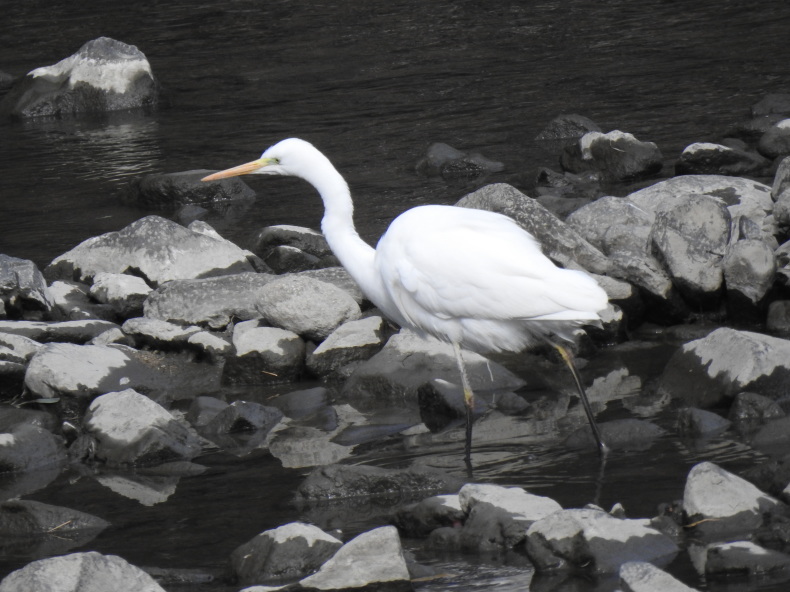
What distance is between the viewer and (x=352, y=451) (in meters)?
6.09

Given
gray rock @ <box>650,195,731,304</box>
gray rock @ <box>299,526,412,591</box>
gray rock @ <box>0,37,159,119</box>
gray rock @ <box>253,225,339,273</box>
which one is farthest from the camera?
gray rock @ <box>0,37,159,119</box>

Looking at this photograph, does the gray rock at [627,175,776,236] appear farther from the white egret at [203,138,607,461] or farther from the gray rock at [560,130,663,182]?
the white egret at [203,138,607,461]

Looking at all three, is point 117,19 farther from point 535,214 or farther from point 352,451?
point 352,451

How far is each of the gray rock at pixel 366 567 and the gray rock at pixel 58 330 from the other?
3.89m

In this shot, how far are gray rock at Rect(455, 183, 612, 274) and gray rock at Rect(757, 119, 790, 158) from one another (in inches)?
148

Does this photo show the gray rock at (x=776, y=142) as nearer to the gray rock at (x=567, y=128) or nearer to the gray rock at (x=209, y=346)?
the gray rock at (x=567, y=128)

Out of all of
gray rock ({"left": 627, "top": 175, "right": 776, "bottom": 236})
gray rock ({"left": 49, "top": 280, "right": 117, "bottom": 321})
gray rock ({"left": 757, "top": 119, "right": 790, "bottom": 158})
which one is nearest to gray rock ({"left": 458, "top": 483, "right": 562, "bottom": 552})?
gray rock ({"left": 49, "top": 280, "right": 117, "bottom": 321})

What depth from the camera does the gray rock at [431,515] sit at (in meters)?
4.82

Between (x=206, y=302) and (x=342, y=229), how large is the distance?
1957 millimetres

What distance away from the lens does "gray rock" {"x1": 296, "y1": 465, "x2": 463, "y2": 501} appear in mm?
5320

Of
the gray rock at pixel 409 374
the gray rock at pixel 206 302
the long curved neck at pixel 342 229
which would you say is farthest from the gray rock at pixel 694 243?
the gray rock at pixel 206 302

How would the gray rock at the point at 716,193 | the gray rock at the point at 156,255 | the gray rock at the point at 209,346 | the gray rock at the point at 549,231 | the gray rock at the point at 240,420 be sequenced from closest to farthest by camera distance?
the gray rock at the point at 240,420 → the gray rock at the point at 209,346 → the gray rock at the point at 549,231 → the gray rock at the point at 716,193 → the gray rock at the point at 156,255

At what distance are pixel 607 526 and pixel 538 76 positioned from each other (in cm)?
1132

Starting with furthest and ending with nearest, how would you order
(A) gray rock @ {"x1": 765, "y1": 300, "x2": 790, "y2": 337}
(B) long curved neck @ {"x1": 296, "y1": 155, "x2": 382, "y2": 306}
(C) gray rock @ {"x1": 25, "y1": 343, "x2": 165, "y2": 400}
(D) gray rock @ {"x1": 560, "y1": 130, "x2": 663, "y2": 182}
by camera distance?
(D) gray rock @ {"x1": 560, "y1": 130, "x2": 663, "y2": 182}
(A) gray rock @ {"x1": 765, "y1": 300, "x2": 790, "y2": 337}
(C) gray rock @ {"x1": 25, "y1": 343, "x2": 165, "y2": 400}
(B) long curved neck @ {"x1": 296, "y1": 155, "x2": 382, "y2": 306}
